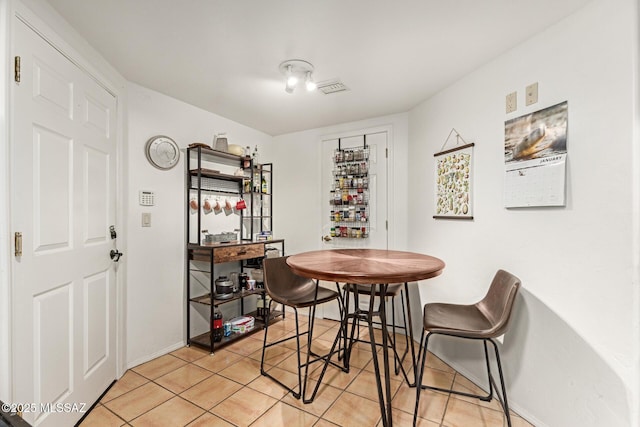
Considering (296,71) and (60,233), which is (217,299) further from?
(296,71)

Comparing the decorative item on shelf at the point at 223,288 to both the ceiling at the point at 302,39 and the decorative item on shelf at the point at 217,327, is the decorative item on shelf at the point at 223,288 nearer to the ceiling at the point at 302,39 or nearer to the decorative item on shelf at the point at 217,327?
the decorative item on shelf at the point at 217,327

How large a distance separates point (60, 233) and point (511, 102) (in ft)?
9.39

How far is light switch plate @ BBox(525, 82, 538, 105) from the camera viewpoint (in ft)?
5.85

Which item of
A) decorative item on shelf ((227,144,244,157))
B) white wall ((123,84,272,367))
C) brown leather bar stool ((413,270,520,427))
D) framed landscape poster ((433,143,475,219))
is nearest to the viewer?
brown leather bar stool ((413,270,520,427))

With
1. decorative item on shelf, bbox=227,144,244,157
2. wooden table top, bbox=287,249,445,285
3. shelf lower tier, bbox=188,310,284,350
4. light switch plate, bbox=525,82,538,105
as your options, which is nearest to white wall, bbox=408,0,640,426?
light switch plate, bbox=525,82,538,105

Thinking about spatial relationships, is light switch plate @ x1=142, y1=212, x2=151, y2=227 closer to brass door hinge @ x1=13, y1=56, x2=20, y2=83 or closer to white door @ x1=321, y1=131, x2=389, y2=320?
brass door hinge @ x1=13, y1=56, x2=20, y2=83

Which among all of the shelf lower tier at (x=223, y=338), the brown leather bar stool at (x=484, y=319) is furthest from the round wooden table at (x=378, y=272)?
the shelf lower tier at (x=223, y=338)

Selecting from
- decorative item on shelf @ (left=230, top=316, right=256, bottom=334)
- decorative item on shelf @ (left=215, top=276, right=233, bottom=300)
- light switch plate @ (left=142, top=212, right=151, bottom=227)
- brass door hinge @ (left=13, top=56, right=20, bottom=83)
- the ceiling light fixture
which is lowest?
decorative item on shelf @ (left=230, top=316, right=256, bottom=334)

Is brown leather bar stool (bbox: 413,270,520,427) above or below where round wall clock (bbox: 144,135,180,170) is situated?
below

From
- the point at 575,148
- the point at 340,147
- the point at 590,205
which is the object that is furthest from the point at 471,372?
the point at 340,147

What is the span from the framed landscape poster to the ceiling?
0.62 meters

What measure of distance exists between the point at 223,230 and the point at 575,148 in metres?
3.07

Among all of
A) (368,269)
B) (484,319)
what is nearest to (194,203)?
(368,269)

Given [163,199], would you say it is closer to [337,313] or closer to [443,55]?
[337,313]
